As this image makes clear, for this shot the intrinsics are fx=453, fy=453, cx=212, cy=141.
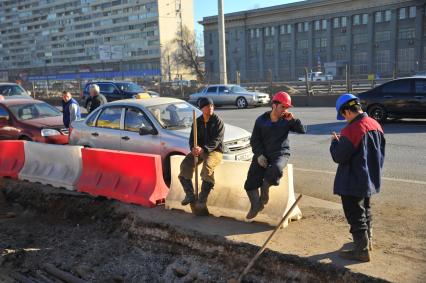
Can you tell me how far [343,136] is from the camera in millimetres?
4211

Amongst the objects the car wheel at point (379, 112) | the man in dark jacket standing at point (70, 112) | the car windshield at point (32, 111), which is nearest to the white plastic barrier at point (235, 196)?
the man in dark jacket standing at point (70, 112)

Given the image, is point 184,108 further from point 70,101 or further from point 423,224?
point 423,224

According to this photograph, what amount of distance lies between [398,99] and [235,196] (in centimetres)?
1018

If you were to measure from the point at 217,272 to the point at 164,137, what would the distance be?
3.33 m

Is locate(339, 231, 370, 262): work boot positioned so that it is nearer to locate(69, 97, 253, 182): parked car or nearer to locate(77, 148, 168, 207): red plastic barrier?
locate(77, 148, 168, 207): red plastic barrier

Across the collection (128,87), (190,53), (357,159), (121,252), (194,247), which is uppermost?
(190,53)

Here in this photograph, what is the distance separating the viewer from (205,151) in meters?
5.78

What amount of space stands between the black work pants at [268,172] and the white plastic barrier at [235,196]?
0.31 metres

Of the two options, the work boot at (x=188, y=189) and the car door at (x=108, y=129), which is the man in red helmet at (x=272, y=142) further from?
the car door at (x=108, y=129)

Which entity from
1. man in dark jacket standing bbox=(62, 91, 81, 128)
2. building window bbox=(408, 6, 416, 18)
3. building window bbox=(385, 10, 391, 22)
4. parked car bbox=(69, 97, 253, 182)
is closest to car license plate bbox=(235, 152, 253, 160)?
parked car bbox=(69, 97, 253, 182)

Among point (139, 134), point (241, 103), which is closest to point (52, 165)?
point (139, 134)

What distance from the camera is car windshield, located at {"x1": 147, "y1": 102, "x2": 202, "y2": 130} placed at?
8.15 meters

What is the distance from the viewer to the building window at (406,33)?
2896 inches

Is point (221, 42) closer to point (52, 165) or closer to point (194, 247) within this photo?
point (52, 165)
